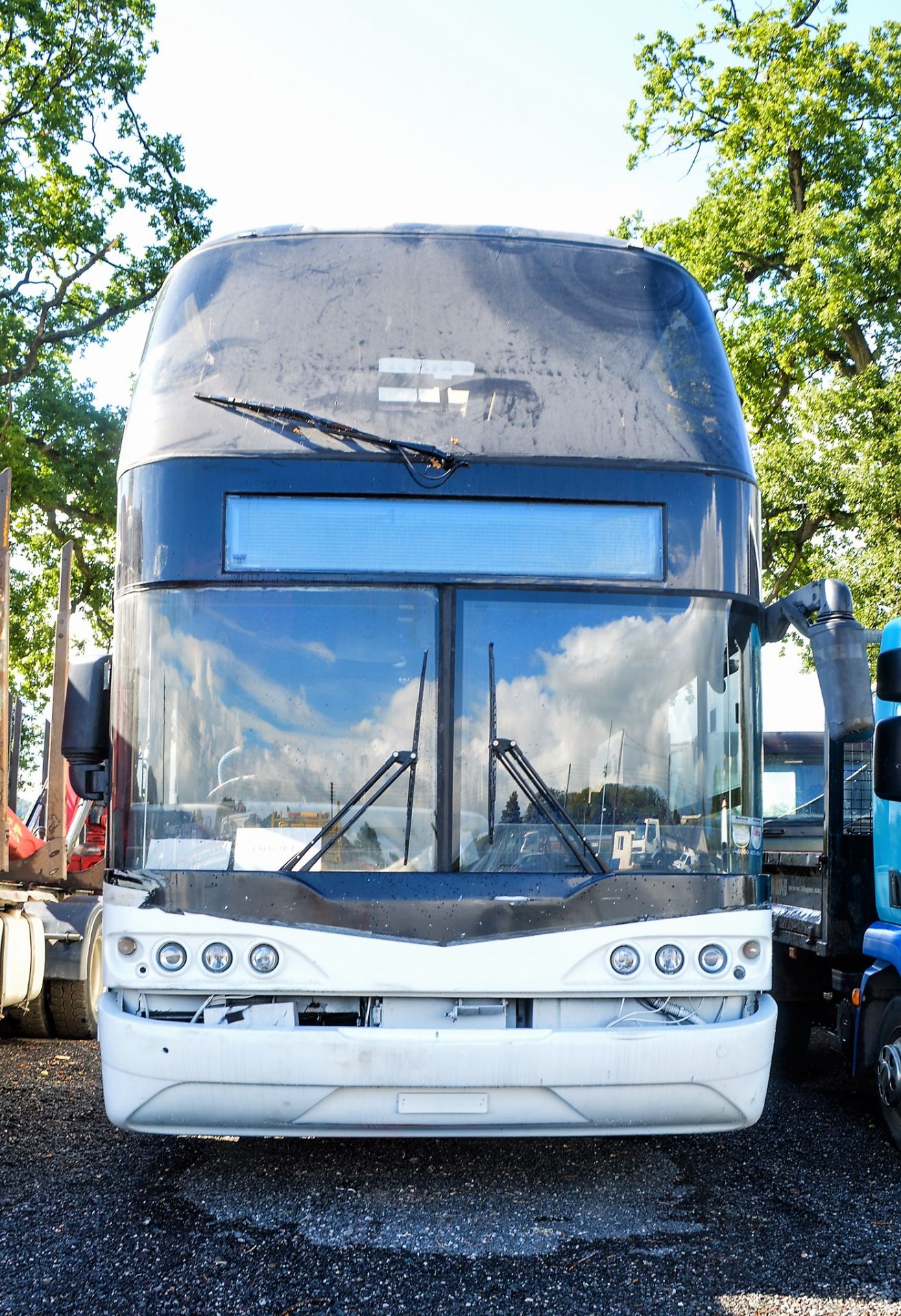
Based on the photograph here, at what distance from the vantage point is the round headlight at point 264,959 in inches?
185

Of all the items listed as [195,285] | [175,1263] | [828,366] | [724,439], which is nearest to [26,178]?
[828,366]

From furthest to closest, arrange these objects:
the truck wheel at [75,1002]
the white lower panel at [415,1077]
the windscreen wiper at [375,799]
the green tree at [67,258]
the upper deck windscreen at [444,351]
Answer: the green tree at [67,258] < the truck wheel at [75,1002] < the upper deck windscreen at [444,351] < the windscreen wiper at [375,799] < the white lower panel at [415,1077]

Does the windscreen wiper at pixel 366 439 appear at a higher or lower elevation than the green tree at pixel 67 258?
lower

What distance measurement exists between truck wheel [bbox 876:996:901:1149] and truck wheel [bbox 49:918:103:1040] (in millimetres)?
5359

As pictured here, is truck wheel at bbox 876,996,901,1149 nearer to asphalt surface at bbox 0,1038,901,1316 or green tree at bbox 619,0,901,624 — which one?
asphalt surface at bbox 0,1038,901,1316

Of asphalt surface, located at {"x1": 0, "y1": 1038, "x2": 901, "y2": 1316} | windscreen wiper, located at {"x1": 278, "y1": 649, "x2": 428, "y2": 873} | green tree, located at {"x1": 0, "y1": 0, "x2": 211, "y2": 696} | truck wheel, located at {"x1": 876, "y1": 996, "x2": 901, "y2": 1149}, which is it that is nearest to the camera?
asphalt surface, located at {"x1": 0, "y1": 1038, "x2": 901, "y2": 1316}

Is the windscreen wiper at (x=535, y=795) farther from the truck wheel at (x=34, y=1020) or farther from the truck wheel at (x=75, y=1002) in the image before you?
the truck wheel at (x=34, y=1020)

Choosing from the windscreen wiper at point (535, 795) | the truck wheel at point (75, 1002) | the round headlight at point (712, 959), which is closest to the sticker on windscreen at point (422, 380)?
the windscreen wiper at point (535, 795)

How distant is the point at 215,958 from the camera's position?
473 centimetres

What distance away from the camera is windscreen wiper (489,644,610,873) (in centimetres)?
486

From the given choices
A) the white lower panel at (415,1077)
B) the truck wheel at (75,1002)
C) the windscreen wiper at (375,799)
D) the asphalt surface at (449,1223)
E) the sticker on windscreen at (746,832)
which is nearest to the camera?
the asphalt surface at (449,1223)

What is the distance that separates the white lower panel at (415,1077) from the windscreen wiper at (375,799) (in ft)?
2.00

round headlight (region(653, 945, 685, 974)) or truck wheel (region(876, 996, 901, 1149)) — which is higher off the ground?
round headlight (region(653, 945, 685, 974))

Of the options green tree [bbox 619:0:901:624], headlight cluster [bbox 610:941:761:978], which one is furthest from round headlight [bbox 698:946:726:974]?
green tree [bbox 619:0:901:624]
